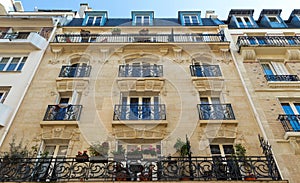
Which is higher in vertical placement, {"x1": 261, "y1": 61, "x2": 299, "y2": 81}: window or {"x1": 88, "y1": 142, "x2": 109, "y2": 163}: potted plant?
{"x1": 261, "y1": 61, "x2": 299, "y2": 81}: window

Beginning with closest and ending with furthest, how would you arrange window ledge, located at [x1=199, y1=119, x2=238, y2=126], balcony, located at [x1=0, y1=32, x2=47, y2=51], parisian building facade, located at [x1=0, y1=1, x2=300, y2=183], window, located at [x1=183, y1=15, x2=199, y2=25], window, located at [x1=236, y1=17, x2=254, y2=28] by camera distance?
parisian building facade, located at [x1=0, y1=1, x2=300, y2=183] < window ledge, located at [x1=199, y1=119, x2=238, y2=126] < balcony, located at [x1=0, y1=32, x2=47, y2=51] < window, located at [x1=236, y1=17, x2=254, y2=28] < window, located at [x1=183, y1=15, x2=199, y2=25]

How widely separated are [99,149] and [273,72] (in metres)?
7.47

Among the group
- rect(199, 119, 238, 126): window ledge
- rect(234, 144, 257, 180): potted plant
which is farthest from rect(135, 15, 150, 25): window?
rect(234, 144, 257, 180): potted plant

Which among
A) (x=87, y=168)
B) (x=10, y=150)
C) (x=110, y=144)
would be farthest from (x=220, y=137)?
(x=10, y=150)

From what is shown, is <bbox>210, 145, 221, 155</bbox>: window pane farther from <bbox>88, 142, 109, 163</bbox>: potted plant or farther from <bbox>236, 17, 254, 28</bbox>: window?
<bbox>236, 17, 254, 28</bbox>: window

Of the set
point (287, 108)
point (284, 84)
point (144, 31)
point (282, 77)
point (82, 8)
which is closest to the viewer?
point (287, 108)

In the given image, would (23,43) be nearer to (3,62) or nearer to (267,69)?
(3,62)

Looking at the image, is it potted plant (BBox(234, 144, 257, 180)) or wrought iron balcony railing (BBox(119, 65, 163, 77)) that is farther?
wrought iron balcony railing (BBox(119, 65, 163, 77))

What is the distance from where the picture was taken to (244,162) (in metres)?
6.17

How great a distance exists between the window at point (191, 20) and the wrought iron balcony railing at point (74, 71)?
6.42 m

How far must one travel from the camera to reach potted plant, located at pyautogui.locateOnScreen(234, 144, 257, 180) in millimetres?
5945

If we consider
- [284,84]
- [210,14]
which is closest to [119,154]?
[284,84]

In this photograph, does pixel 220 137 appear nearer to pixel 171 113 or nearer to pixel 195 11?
pixel 171 113

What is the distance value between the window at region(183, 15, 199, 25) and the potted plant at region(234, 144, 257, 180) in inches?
327
